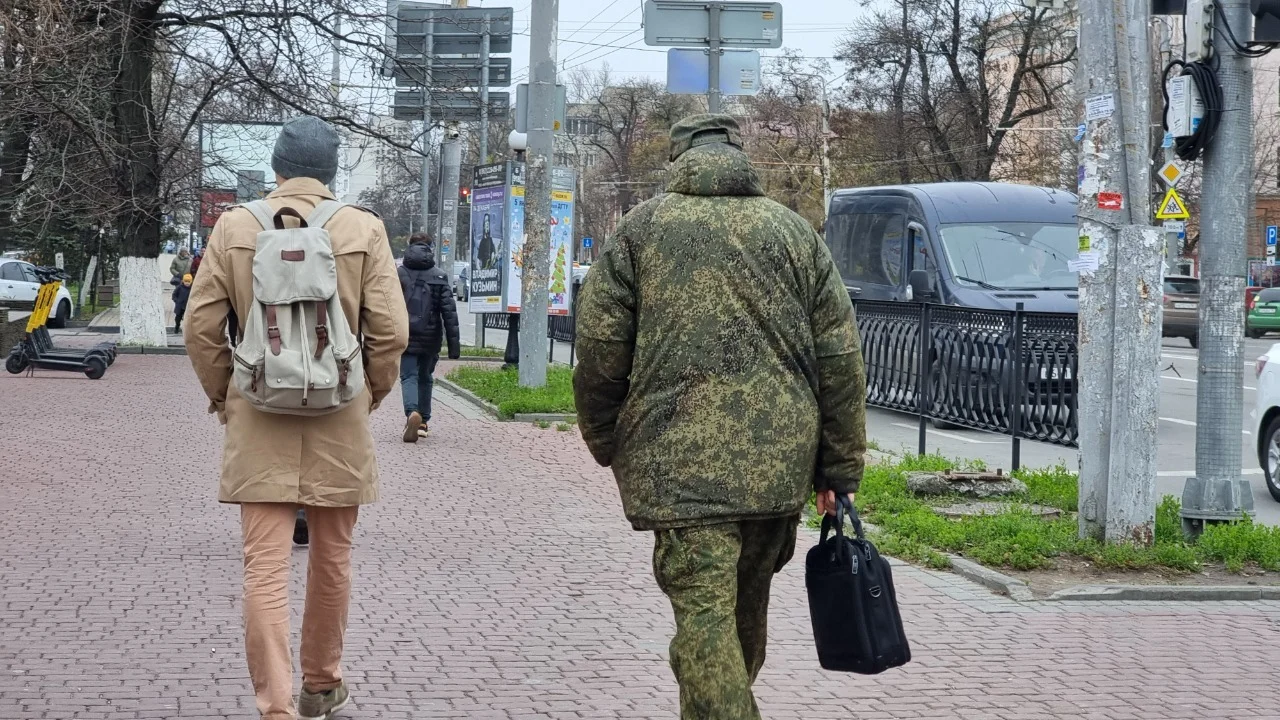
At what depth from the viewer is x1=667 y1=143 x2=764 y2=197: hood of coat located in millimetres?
3904

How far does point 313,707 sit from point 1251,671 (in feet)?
11.5

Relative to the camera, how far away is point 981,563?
781cm

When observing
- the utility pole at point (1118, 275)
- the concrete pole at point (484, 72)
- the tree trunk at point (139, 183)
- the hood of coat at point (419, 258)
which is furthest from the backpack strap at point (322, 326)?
the concrete pole at point (484, 72)

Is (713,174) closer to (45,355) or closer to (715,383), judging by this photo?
(715,383)

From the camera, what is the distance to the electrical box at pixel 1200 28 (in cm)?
811

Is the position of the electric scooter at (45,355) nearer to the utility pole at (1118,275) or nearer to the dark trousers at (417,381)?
the dark trousers at (417,381)

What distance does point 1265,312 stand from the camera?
3878 cm

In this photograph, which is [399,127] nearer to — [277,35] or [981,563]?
[277,35]

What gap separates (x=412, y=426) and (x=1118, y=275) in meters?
6.91

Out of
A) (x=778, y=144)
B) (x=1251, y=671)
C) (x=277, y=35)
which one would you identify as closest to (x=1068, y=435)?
(x=1251, y=671)

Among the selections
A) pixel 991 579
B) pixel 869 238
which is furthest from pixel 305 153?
pixel 869 238

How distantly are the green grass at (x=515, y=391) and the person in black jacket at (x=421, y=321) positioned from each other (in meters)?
1.23

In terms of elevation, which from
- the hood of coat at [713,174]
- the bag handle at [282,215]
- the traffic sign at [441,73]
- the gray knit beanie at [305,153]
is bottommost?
the bag handle at [282,215]

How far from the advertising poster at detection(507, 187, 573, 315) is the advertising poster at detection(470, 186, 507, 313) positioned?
0.33m
